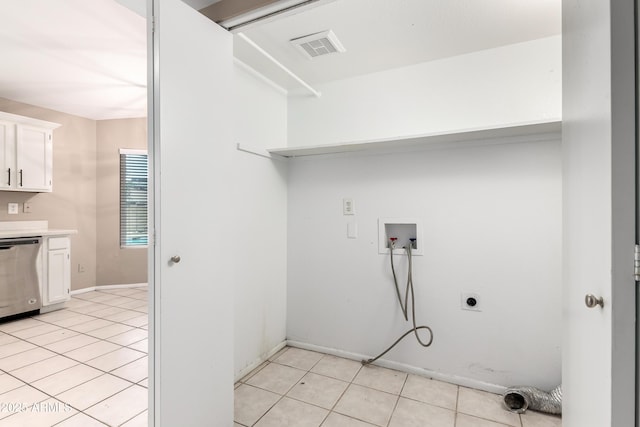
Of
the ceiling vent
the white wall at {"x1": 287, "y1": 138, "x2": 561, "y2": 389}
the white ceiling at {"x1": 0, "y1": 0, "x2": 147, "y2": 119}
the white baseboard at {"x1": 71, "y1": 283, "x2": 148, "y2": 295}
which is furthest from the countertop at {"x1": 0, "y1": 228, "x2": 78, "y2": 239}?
the ceiling vent

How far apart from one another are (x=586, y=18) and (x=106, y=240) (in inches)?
221

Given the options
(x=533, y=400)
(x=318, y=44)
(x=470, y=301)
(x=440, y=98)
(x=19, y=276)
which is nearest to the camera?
(x=533, y=400)

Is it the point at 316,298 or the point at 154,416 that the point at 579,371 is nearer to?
the point at 154,416

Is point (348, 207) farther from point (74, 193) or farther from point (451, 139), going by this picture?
point (74, 193)

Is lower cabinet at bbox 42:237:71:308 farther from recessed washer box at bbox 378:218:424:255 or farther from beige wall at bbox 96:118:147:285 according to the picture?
recessed washer box at bbox 378:218:424:255

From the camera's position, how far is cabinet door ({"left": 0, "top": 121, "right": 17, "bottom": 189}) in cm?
345

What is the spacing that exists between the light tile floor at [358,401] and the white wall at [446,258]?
0.64 feet

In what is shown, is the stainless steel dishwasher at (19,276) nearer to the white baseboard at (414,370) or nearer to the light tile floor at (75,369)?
the light tile floor at (75,369)

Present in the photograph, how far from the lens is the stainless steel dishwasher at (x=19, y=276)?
10.4 feet

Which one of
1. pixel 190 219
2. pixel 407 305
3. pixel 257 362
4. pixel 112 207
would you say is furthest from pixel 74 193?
pixel 407 305

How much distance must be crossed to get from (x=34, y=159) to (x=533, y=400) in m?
5.60

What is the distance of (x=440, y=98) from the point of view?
2232 mm

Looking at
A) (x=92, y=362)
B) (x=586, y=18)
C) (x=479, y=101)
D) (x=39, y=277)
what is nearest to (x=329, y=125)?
(x=479, y=101)

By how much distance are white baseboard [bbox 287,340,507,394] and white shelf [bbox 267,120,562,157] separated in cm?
171
